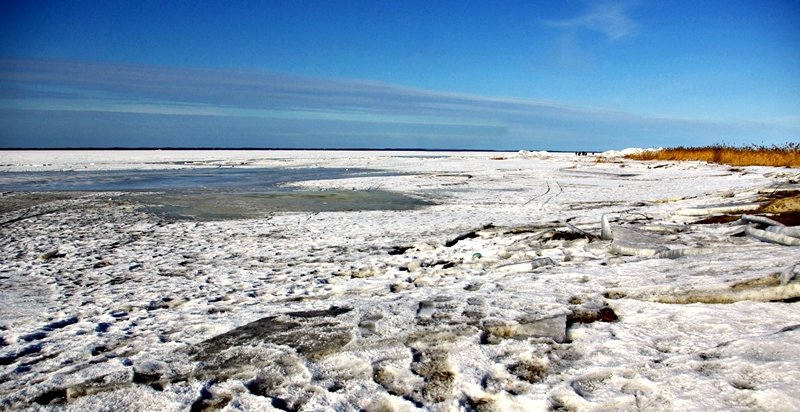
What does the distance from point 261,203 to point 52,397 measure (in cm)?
845

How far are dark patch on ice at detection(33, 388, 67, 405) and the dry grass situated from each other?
21.2 meters

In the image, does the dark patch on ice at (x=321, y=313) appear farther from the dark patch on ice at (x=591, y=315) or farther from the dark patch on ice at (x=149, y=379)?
the dark patch on ice at (x=591, y=315)

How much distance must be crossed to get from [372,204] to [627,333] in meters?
7.94

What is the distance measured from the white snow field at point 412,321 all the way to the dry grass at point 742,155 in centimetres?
1607

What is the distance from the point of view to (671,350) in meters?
2.68

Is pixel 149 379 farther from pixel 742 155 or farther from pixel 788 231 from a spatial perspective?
pixel 742 155

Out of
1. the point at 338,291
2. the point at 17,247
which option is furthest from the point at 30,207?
the point at 338,291

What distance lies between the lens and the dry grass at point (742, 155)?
18.9m

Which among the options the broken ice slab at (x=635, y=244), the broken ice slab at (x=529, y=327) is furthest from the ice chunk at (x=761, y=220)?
the broken ice slab at (x=529, y=327)

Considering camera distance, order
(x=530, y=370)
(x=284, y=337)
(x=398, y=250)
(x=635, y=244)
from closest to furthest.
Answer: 1. (x=530, y=370)
2. (x=284, y=337)
3. (x=635, y=244)
4. (x=398, y=250)

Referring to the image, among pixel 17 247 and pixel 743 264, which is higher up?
pixel 743 264

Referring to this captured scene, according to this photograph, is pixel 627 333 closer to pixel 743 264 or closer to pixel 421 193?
pixel 743 264

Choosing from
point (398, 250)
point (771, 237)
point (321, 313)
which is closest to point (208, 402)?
point (321, 313)

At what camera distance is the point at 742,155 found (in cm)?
2136
